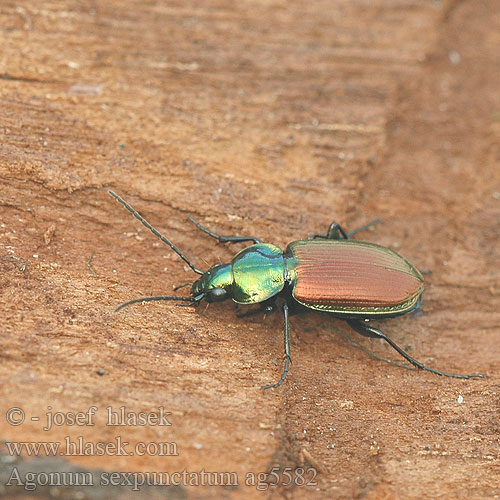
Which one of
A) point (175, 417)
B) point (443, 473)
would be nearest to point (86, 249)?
point (175, 417)

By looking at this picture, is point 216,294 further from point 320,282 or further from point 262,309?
point 320,282

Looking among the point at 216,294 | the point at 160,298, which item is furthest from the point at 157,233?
the point at 216,294

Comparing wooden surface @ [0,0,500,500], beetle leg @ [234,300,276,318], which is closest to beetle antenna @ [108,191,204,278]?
wooden surface @ [0,0,500,500]

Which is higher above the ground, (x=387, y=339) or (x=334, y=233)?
(x=334, y=233)

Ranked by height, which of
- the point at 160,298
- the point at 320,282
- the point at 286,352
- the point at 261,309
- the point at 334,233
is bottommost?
the point at 286,352

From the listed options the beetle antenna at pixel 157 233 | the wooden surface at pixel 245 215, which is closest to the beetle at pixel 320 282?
the beetle antenna at pixel 157 233

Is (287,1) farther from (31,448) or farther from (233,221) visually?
(31,448)

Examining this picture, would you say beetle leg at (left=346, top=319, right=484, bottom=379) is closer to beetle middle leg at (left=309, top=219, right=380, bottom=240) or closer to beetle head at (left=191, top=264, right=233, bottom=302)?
beetle middle leg at (left=309, top=219, right=380, bottom=240)
